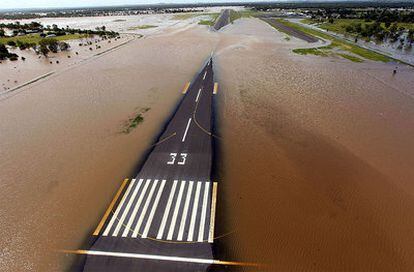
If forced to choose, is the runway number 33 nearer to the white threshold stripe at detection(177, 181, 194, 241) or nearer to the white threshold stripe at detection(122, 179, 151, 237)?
the white threshold stripe at detection(177, 181, 194, 241)

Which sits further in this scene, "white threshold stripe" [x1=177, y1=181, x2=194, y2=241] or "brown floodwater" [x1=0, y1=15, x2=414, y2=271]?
"white threshold stripe" [x1=177, y1=181, x2=194, y2=241]

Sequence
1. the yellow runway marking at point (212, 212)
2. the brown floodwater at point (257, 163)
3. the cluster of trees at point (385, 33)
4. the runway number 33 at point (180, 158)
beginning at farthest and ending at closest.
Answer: the cluster of trees at point (385, 33)
the runway number 33 at point (180, 158)
the yellow runway marking at point (212, 212)
the brown floodwater at point (257, 163)

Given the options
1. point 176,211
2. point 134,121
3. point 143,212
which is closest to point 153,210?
point 143,212

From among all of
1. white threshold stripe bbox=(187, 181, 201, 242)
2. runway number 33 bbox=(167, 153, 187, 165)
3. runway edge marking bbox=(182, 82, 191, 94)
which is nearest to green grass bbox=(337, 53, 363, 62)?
runway edge marking bbox=(182, 82, 191, 94)

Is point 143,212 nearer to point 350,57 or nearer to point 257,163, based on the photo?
point 257,163

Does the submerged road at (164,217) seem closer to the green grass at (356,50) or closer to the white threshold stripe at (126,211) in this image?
the white threshold stripe at (126,211)

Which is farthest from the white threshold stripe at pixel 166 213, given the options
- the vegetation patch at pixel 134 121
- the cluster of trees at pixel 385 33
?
the cluster of trees at pixel 385 33
